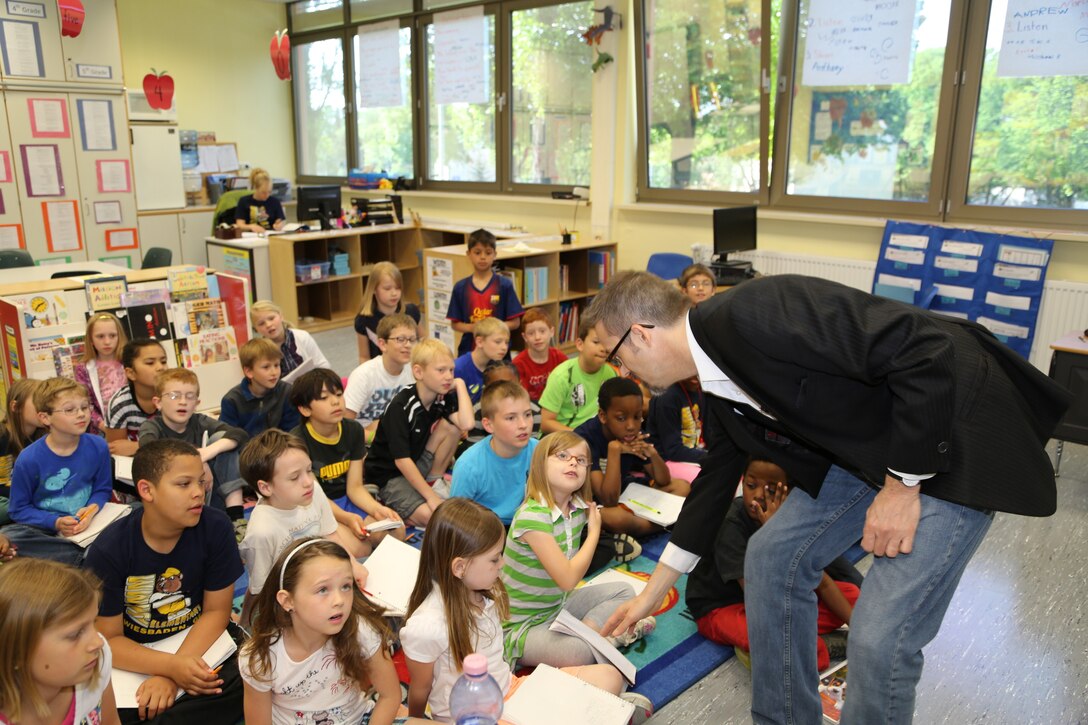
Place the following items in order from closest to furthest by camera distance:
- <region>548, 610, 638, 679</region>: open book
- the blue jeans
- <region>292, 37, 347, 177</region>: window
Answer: the blue jeans < <region>548, 610, 638, 679</region>: open book < <region>292, 37, 347, 177</region>: window

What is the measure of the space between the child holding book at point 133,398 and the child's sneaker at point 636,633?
212 centimetres

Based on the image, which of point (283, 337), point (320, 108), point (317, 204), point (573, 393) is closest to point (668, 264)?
point (573, 393)

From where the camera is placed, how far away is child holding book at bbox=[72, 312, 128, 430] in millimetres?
3533

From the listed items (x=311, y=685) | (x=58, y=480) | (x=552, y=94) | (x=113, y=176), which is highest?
(x=552, y=94)

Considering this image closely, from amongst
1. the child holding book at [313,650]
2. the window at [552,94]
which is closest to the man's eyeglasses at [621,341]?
the child holding book at [313,650]

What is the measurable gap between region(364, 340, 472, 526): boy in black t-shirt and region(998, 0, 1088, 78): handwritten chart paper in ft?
12.7

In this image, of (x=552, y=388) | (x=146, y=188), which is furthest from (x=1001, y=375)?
(x=146, y=188)

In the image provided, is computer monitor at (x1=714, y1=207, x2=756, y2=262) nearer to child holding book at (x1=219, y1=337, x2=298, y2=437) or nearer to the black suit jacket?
child holding book at (x1=219, y1=337, x2=298, y2=437)

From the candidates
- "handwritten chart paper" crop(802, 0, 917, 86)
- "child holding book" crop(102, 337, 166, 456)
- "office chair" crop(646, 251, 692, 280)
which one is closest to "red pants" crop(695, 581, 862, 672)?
"child holding book" crop(102, 337, 166, 456)

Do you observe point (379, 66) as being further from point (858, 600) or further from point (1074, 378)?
point (858, 600)

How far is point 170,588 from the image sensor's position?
2.17m

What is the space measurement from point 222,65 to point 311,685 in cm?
863

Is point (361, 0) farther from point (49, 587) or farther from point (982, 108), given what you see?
point (49, 587)

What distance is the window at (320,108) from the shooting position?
29.6 feet
